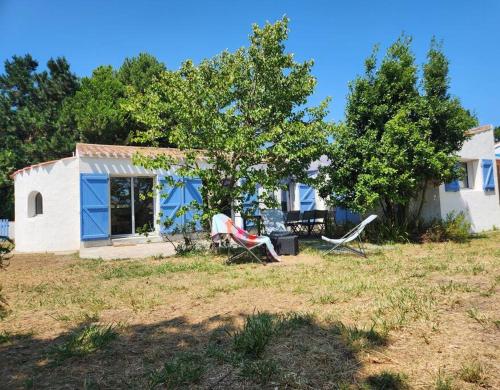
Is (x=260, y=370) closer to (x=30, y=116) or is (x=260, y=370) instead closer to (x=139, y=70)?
(x=139, y=70)

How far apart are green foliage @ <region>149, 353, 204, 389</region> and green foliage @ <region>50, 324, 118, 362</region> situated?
2.50 ft

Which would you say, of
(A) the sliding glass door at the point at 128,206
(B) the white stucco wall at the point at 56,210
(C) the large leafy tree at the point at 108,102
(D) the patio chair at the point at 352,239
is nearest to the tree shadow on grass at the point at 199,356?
(D) the patio chair at the point at 352,239

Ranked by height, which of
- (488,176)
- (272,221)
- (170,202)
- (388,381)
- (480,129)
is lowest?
(388,381)

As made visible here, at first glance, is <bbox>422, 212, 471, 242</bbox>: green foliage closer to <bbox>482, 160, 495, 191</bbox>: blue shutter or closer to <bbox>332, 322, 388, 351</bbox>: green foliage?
<bbox>482, 160, 495, 191</bbox>: blue shutter

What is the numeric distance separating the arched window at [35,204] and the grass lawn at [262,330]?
7876 mm

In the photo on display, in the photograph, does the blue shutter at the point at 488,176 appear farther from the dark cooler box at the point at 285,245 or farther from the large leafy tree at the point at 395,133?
the dark cooler box at the point at 285,245

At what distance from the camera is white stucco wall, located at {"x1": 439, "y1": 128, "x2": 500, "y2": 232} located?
1310cm

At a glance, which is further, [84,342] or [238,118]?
[238,118]

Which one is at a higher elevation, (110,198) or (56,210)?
(110,198)

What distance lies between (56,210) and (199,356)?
35.4 ft

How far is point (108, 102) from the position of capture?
21.2 meters

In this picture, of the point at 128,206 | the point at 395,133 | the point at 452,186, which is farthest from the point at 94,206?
the point at 452,186

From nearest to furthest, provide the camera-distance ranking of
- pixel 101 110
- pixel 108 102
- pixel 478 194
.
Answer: pixel 478 194
pixel 101 110
pixel 108 102

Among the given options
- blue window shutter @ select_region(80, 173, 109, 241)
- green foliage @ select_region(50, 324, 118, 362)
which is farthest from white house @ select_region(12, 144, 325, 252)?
green foliage @ select_region(50, 324, 118, 362)
